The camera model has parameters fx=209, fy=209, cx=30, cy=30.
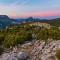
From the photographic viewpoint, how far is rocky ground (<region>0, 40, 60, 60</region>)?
1309 centimetres

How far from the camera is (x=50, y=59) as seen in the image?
497 inches

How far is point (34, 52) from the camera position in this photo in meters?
14.1

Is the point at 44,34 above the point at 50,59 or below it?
above

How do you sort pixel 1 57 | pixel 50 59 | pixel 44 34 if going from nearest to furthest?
pixel 50 59, pixel 1 57, pixel 44 34

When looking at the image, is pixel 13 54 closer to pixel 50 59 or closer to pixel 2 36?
pixel 50 59

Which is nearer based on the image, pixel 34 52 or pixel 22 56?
pixel 22 56

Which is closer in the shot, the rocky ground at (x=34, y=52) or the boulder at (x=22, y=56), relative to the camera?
the rocky ground at (x=34, y=52)

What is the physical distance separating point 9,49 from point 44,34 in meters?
3.05

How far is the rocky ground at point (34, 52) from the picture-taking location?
13094mm

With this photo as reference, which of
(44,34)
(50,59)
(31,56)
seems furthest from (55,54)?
(44,34)

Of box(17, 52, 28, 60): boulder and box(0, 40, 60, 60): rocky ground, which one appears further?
box(17, 52, 28, 60): boulder

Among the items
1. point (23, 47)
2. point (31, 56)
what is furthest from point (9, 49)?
point (31, 56)

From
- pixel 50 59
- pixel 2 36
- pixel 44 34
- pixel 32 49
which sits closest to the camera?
pixel 50 59

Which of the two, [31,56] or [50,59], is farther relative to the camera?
[31,56]
